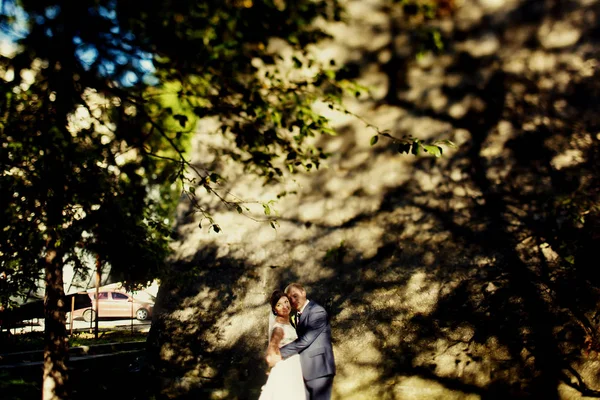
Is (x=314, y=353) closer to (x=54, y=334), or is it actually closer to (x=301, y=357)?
(x=301, y=357)

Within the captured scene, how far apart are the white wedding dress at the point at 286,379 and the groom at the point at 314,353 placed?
9cm

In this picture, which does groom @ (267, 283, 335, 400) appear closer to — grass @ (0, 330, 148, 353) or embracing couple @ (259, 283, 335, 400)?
embracing couple @ (259, 283, 335, 400)

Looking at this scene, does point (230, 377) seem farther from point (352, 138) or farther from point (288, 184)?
point (352, 138)

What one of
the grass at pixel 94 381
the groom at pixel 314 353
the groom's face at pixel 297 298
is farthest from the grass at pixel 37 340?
the groom at pixel 314 353

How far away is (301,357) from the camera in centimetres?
524

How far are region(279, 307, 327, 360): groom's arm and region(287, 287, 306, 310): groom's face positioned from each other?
0.28 metres

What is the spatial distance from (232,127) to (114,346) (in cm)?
705

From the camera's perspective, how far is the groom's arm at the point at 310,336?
5.20 meters

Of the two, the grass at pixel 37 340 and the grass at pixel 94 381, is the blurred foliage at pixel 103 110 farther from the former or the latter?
the grass at pixel 37 340

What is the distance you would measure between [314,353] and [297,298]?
2.35 feet

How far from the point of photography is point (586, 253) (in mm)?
5301

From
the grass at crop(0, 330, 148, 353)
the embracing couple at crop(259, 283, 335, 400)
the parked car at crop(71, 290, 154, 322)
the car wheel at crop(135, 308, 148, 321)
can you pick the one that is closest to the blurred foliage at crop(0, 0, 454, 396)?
the embracing couple at crop(259, 283, 335, 400)

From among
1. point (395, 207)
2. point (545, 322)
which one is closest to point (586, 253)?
point (545, 322)

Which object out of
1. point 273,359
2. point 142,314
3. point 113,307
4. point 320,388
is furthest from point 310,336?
point 142,314
